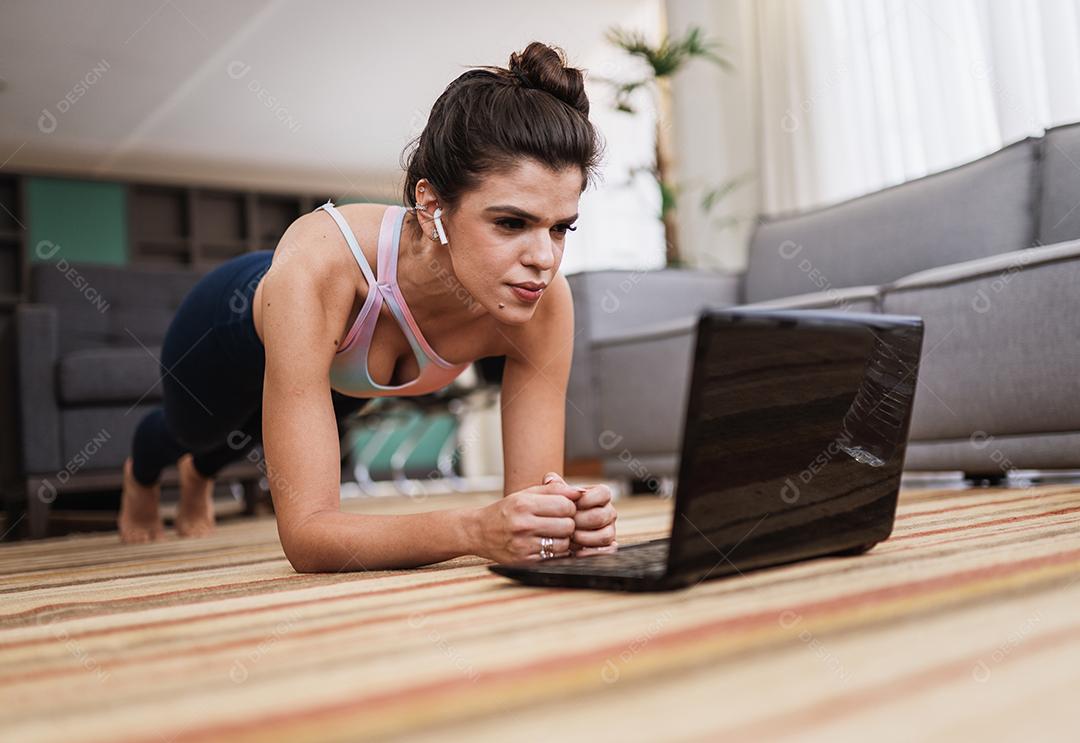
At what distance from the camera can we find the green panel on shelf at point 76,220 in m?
6.75

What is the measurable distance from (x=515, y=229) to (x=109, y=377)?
2.20 metres

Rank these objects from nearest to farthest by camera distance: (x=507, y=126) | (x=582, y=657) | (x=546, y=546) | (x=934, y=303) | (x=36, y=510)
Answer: (x=582, y=657) → (x=546, y=546) → (x=507, y=126) → (x=934, y=303) → (x=36, y=510)

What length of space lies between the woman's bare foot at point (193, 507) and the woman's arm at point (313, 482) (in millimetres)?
1205

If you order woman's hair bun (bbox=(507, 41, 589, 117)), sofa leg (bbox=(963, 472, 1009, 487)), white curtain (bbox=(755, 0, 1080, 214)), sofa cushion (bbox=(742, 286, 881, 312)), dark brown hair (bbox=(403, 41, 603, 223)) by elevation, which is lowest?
sofa leg (bbox=(963, 472, 1009, 487))

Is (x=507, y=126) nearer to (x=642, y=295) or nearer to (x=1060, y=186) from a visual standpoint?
(x=1060, y=186)

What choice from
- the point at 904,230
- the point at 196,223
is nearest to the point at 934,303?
the point at 904,230

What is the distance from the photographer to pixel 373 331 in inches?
55.1

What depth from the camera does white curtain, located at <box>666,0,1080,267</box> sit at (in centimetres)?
308

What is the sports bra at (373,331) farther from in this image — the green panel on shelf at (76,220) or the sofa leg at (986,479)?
the green panel on shelf at (76,220)

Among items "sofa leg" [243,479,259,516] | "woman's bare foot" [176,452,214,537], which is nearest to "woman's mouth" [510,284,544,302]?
"woman's bare foot" [176,452,214,537]

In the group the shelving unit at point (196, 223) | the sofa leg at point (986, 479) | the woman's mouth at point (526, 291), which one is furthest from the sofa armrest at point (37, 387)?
the shelving unit at point (196, 223)

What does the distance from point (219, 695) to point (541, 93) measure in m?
0.85

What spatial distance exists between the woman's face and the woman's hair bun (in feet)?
0.43

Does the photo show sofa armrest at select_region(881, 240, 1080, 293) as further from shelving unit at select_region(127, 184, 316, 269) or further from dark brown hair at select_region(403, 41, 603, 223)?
shelving unit at select_region(127, 184, 316, 269)
